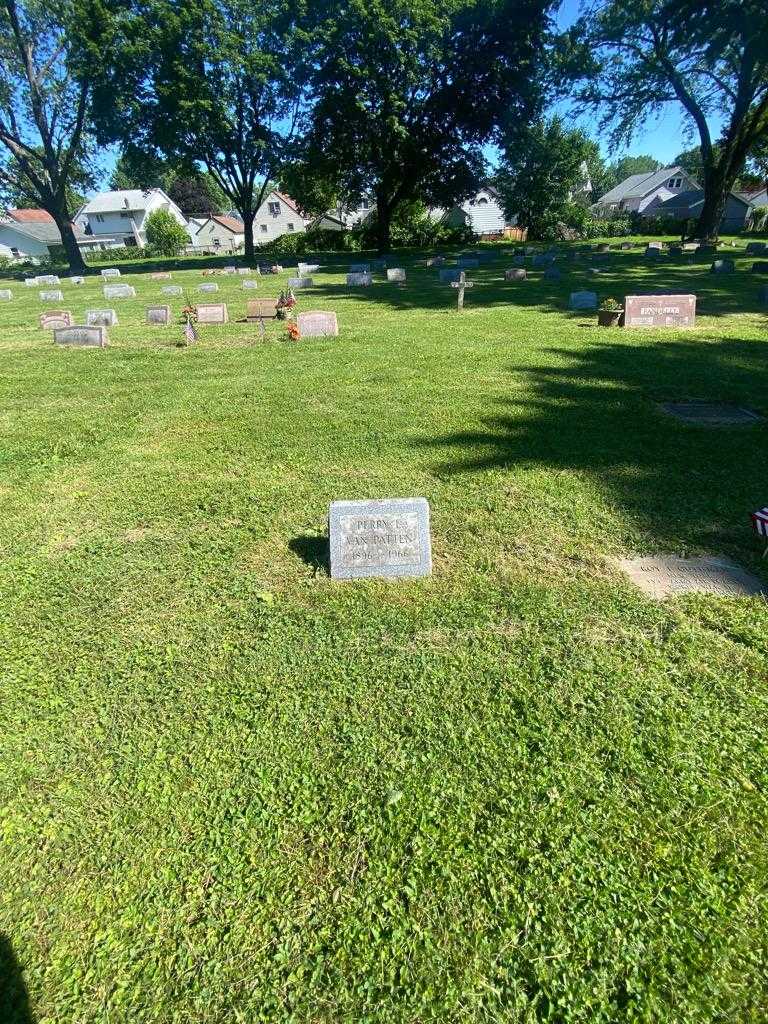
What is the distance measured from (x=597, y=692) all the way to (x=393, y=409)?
4782 millimetres

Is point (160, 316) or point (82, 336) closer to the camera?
point (82, 336)

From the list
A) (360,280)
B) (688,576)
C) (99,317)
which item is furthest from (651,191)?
(688,576)

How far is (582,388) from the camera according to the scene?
758cm

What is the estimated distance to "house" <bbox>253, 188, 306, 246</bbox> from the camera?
68.4m

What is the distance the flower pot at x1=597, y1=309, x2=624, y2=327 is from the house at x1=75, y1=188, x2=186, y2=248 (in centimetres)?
6985

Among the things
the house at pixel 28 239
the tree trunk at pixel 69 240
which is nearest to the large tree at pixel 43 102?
the tree trunk at pixel 69 240

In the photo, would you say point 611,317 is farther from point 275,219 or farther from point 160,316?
point 275,219

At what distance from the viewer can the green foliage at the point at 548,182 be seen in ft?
151

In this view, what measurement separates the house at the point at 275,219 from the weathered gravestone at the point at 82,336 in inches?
2509

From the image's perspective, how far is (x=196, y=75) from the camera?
30906 mm

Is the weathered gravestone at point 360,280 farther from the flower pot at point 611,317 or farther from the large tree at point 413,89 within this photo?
the large tree at point 413,89

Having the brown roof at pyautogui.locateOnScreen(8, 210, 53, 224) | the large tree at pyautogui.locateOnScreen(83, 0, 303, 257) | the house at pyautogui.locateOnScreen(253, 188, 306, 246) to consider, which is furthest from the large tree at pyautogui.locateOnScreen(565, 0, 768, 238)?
the brown roof at pyautogui.locateOnScreen(8, 210, 53, 224)

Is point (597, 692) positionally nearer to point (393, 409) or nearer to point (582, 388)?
point (393, 409)

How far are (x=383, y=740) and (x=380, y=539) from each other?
4.61 ft
